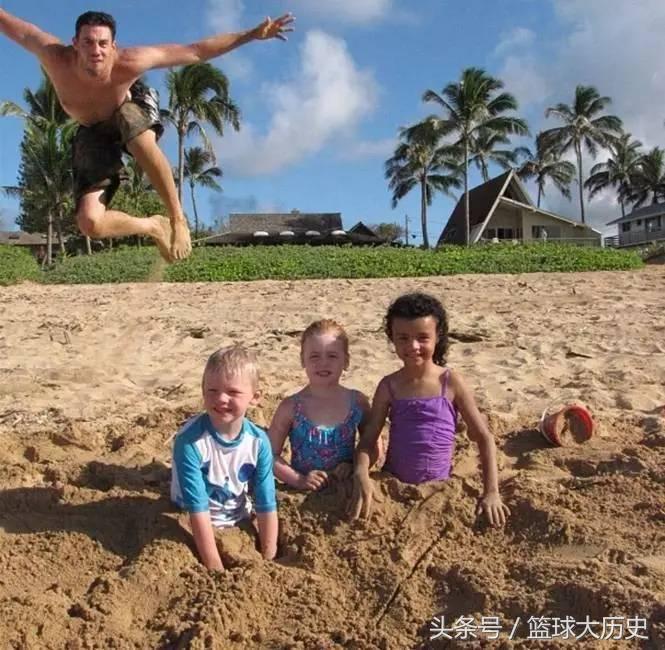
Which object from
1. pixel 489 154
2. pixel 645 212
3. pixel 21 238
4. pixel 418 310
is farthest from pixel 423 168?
pixel 418 310

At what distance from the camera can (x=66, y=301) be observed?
11586mm

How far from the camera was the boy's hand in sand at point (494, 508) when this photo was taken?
A: 2896 mm

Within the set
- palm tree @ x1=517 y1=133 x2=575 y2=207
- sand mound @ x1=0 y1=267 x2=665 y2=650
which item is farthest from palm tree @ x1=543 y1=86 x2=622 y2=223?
sand mound @ x1=0 y1=267 x2=665 y2=650

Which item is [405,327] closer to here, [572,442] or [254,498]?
[254,498]

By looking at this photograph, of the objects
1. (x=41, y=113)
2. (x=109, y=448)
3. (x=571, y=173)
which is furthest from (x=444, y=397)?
(x=571, y=173)

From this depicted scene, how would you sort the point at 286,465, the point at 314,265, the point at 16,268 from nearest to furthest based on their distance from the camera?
the point at 286,465, the point at 16,268, the point at 314,265

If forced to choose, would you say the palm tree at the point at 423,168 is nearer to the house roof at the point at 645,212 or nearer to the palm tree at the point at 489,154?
the palm tree at the point at 489,154

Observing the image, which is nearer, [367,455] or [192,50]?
[367,455]

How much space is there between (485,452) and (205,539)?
1138 mm

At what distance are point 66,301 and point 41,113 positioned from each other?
17029mm

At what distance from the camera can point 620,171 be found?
2249 inches

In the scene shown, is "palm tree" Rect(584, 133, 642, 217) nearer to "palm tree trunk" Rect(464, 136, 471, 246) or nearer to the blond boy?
"palm tree trunk" Rect(464, 136, 471, 246)

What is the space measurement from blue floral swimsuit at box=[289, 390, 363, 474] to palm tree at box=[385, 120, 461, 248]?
3724 cm

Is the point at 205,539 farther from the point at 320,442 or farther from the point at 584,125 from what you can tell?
the point at 584,125
